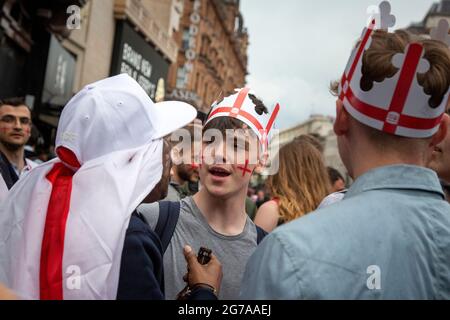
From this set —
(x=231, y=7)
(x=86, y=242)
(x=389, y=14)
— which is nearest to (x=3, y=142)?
(x=86, y=242)

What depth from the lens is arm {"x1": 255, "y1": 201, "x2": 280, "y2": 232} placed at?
3.45 metres

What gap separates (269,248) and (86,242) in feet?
2.00

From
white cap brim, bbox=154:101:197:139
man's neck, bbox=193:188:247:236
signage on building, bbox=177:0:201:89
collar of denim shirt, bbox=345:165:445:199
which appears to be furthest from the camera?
signage on building, bbox=177:0:201:89

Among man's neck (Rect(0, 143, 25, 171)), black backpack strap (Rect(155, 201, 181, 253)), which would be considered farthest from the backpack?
man's neck (Rect(0, 143, 25, 171))

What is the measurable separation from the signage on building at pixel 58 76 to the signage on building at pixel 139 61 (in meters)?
3.31

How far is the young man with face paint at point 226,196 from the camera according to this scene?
239cm

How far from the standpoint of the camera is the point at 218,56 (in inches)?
2108

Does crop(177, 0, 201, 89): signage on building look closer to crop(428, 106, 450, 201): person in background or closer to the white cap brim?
crop(428, 106, 450, 201): person in background

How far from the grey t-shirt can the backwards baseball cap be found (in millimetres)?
526

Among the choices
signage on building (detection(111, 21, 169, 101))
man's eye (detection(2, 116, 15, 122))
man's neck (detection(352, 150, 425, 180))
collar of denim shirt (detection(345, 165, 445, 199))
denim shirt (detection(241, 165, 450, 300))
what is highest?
signage on building (detection(111, 21, 169, 101))

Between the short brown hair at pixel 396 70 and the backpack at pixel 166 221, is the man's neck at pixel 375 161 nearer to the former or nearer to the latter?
the short brown hair at pixel 396 70

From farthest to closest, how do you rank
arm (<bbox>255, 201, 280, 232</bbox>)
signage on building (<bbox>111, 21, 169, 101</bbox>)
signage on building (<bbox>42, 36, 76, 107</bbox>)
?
signage on building (<bbox>111, 21, 169, 101</bbox>) < signage on building (<bbox>42, 36, 76, 107</bbox>) < arm (<bbox>255, 201, 280, 232</bbox>)

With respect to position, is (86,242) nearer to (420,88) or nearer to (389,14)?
(420,88)

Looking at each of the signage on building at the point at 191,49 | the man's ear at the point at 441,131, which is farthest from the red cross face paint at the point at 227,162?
the signage on building at the point at 191,49
